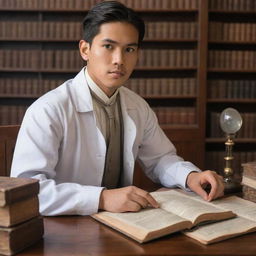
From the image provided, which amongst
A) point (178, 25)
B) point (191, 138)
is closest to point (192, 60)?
point (178, 25)

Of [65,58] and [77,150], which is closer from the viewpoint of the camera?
[77,150]

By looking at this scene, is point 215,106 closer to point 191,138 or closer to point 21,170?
point 191,138

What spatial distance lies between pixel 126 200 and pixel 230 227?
31 centimetres

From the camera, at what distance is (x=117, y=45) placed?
1.68 meters

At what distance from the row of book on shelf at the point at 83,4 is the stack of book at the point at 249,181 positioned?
296 centimetres

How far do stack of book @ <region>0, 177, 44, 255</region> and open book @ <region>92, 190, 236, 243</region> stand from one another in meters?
0.23

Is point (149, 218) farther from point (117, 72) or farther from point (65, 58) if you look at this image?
point (65, 58)

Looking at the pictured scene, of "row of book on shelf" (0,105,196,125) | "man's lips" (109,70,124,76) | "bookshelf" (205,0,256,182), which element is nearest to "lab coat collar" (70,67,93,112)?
Answer: "man's lips" (109,70,124,76)

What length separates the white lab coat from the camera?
54.6 inches

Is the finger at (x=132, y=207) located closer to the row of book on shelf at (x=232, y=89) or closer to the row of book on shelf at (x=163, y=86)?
the row of book on shelf at (x=163, y=86)

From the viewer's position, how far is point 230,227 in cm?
120

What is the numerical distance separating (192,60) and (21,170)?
3126 mm

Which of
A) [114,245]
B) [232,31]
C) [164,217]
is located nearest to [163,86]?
[232,31]

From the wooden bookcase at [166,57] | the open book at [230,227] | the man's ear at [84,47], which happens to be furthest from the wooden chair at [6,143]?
the wooden bookcase at [166,57]
